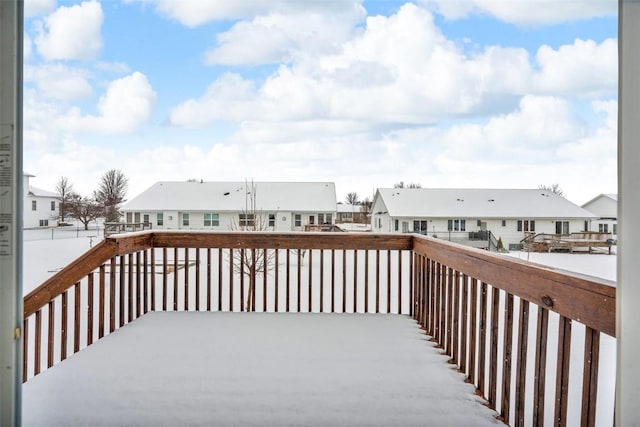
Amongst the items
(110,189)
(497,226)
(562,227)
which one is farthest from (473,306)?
(562,227)

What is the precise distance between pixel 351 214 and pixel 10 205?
23.2 m

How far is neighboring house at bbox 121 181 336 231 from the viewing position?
1875 centimetres

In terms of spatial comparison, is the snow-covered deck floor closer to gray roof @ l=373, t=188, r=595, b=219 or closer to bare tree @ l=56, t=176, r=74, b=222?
bare tree @ l=56, t=176, r=74, b=222

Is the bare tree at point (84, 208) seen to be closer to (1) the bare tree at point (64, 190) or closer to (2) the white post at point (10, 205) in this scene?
(1) the bare tree at point (64, 190)

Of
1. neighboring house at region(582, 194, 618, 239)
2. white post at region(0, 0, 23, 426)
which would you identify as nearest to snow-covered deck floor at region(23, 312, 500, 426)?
white post at region(0, 0, 23, 426)

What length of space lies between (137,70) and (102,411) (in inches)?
206

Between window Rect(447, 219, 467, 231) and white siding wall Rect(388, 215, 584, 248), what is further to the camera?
window Rect(447, 219, 467, 231)

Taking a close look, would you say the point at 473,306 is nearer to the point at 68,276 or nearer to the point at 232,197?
the point at 68,276

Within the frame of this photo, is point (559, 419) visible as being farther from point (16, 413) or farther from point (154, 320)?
point (154, 320)

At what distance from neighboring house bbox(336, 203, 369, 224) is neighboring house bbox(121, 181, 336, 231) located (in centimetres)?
313

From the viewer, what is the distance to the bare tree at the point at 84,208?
349 inches

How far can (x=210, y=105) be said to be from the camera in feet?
23.8

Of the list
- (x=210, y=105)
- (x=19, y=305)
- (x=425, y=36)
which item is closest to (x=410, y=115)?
(x=210, y=105)

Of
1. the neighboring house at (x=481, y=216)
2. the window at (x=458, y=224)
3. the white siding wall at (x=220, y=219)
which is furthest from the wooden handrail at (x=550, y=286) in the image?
the white siding wall at (x=220, y=219)
